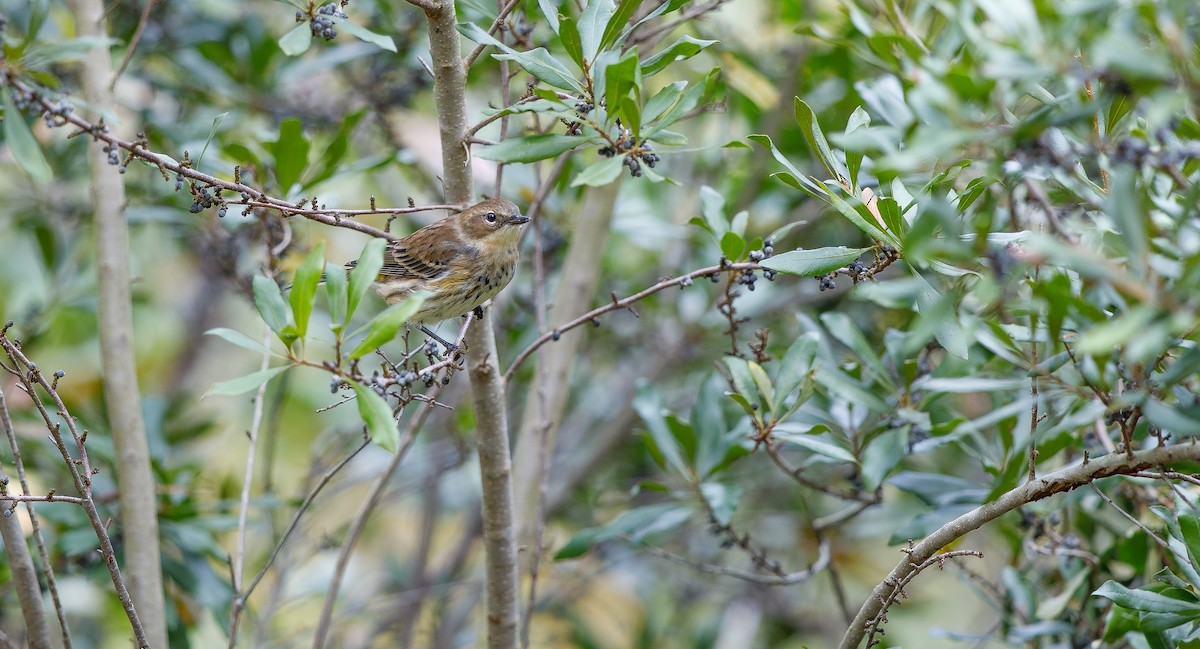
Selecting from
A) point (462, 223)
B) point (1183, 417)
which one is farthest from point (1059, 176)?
point (462, 223)

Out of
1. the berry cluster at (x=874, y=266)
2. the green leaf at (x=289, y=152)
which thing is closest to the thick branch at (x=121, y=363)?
the green leaf at (x=289, y=152)

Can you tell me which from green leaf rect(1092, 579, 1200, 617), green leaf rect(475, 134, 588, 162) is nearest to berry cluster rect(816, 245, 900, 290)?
green leaf rect(475, 134, 588, 162)

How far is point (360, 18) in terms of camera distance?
5492mm

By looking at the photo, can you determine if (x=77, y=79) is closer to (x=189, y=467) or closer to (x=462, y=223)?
(x=189, y=467)

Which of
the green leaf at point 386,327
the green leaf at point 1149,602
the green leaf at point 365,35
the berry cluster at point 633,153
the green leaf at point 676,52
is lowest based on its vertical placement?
the green leaf at point 1149,602

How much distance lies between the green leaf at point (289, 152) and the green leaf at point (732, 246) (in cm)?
153

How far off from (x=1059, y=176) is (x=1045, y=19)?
75cm

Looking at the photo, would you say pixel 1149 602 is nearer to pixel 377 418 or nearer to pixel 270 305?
pixel 377 418

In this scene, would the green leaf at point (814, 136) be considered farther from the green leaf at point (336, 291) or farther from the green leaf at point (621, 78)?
the green leaf at point (336, 291)

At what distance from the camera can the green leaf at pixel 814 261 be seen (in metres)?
2.43

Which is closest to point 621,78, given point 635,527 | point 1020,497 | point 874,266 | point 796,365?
point 874,266

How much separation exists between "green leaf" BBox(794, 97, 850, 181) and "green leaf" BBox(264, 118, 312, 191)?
5.66 ft

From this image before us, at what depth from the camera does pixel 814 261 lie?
8.03 feet

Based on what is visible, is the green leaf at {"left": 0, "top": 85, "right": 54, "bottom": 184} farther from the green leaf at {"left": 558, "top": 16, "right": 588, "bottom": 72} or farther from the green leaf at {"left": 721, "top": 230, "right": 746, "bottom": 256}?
the green leaf at {"left": 721, "top": 230, "right": 746, "bottom": 256}
